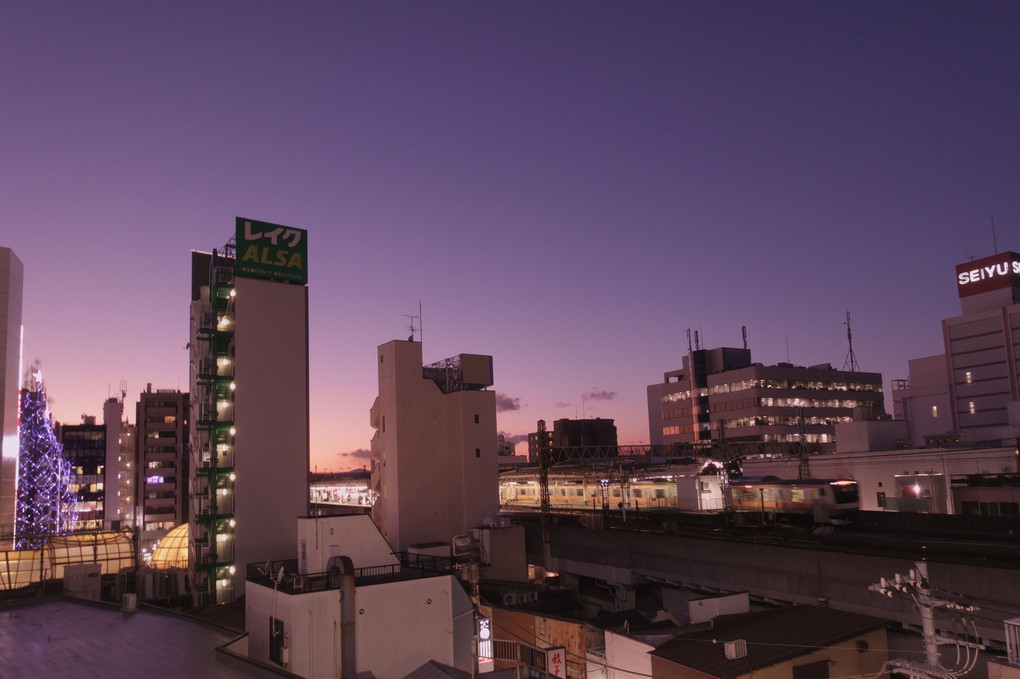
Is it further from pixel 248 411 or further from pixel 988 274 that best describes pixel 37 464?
pixel 988 274

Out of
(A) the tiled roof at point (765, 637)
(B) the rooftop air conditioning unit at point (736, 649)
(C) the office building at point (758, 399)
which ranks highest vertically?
(C) the office building at point (758, 399)

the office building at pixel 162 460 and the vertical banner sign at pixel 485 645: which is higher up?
the office building at pixel 162 460

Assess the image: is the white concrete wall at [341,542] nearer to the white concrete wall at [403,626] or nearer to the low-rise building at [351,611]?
the low-rise building at [351,611]

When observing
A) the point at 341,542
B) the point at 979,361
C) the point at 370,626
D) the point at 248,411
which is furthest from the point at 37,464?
the point at 979,361

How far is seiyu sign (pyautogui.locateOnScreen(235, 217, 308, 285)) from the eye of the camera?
37.0m

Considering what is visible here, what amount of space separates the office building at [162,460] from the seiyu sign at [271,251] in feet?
203

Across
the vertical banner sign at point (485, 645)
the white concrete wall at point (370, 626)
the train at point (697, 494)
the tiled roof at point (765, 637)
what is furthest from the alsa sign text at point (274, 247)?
the tiled roof at point (765, 637)

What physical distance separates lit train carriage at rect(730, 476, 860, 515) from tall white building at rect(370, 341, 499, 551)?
1642 centimetres

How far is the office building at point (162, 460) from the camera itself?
8844cm

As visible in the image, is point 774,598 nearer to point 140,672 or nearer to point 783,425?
point 140,672

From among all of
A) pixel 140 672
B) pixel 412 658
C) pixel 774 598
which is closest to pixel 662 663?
pixel 412 658

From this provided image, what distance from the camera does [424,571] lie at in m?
22.5

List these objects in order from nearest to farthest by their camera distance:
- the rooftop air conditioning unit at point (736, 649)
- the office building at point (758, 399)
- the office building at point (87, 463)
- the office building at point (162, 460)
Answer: the rooftop air conditioning unit at point (736, 649)
the office building at point (758, 399)
the office building at point (162, 460)
the office building at point (87, 463)

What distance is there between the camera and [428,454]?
152 ft
